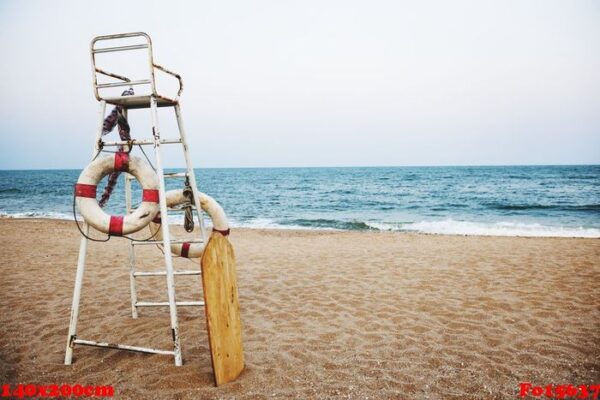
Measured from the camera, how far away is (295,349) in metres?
3.67

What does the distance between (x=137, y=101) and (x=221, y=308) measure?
2.01 m

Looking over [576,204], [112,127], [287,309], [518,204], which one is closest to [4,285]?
[112,127]

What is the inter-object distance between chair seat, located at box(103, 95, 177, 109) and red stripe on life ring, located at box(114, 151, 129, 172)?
47 cm

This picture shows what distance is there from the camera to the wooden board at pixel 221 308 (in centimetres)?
281

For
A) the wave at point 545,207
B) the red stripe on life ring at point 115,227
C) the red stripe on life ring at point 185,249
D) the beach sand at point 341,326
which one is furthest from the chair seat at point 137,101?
the wave at point 545,207

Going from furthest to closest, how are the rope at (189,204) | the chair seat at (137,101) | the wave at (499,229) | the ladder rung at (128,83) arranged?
the wave at (499,229) → the rope at (189,204) → the chair seat at (137,101) → the ladder rung at (128,83)

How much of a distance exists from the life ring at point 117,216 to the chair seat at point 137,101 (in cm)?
48

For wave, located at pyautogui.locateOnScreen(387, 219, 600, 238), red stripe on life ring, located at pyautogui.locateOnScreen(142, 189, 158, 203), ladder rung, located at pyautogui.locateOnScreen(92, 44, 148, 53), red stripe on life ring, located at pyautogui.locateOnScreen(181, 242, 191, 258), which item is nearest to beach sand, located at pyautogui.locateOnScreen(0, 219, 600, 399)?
red stripe on life ring, located at pyautogui.locateOnScreen(181, 242, 191, 258)

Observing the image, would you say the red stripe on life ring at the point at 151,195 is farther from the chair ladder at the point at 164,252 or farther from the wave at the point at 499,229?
the wave at the point at 499,229

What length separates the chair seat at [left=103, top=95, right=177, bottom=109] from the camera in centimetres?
320

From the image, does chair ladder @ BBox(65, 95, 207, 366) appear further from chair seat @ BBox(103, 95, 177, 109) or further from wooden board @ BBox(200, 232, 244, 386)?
wooden board @ BBox(200, 232, 244, 386)

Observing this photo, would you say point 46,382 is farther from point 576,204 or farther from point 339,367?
point 576,204

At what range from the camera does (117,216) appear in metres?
3.29

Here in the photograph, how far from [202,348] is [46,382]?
1.32 m
